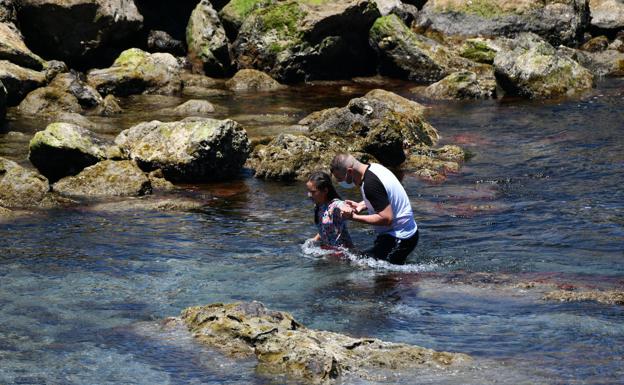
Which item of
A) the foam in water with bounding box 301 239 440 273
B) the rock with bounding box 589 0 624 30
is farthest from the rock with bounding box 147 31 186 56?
the foam in water with bounding box 301 239 440 273

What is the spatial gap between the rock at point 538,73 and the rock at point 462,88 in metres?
0.67

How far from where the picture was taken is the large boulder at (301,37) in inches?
1431

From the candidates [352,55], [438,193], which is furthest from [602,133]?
[352,55]

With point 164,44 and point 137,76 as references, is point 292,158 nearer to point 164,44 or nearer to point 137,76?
point 137,76

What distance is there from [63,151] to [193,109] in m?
9.64

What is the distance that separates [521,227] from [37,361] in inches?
392

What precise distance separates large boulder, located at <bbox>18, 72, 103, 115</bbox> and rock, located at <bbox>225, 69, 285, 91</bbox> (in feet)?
22.1

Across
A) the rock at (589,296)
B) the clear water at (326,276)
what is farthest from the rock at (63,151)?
the rock at (589,296)

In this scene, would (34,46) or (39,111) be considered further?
(34,46)

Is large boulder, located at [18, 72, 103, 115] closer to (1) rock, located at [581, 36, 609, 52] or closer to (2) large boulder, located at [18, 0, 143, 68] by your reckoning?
(2) large boulder, located at [18, 0, 143, 68]

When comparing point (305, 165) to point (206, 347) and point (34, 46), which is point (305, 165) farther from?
point (34, 46)

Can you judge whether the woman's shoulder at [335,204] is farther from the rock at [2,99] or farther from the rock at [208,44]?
the rock at [208,44]

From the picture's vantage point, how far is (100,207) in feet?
60.3

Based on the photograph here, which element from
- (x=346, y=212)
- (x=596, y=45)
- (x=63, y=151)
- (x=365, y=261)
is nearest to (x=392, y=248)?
(x=365, y=261)
